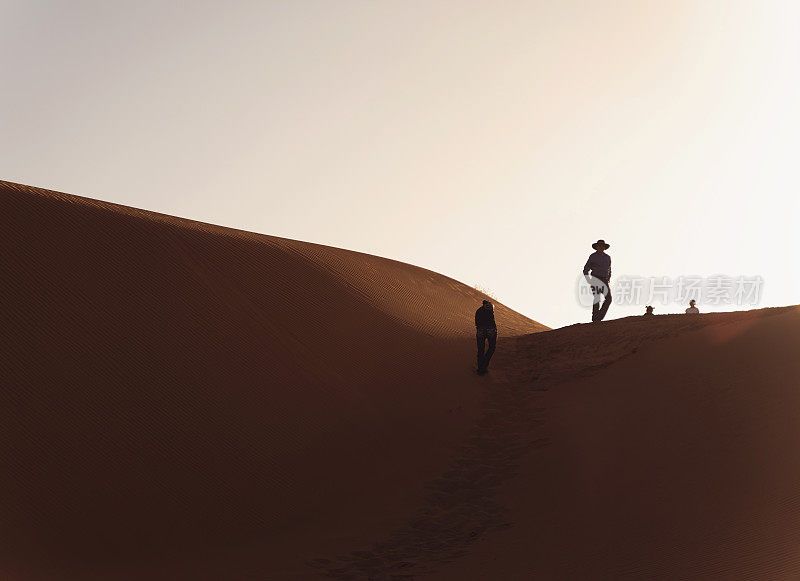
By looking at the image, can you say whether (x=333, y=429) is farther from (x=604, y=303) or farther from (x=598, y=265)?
(x=604, y=303)

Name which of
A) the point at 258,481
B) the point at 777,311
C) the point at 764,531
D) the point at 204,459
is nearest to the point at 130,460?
the point at 204,459

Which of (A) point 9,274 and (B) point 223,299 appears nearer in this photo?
(A) point 9,274

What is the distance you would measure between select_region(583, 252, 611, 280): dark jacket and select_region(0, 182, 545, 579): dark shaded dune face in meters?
2.81

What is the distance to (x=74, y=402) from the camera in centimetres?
1030

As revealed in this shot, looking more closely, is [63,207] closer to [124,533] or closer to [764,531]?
[124,533]

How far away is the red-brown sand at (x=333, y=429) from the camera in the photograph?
8086mm

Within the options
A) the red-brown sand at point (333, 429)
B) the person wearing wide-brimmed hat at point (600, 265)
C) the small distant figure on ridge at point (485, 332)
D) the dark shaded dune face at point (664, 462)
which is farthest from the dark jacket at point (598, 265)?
the small distant figure on ridge at point (485, 332)

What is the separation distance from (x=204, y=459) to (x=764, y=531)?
6.62 metres

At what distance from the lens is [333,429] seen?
12.0m

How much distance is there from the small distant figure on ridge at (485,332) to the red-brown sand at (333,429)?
14.7 inches

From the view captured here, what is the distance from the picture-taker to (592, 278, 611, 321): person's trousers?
16103 mm

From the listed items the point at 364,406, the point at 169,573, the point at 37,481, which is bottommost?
the point at 169,573

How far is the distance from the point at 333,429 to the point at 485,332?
3.66m

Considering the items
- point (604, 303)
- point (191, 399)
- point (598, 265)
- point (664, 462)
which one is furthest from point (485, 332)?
point (191, 399)
